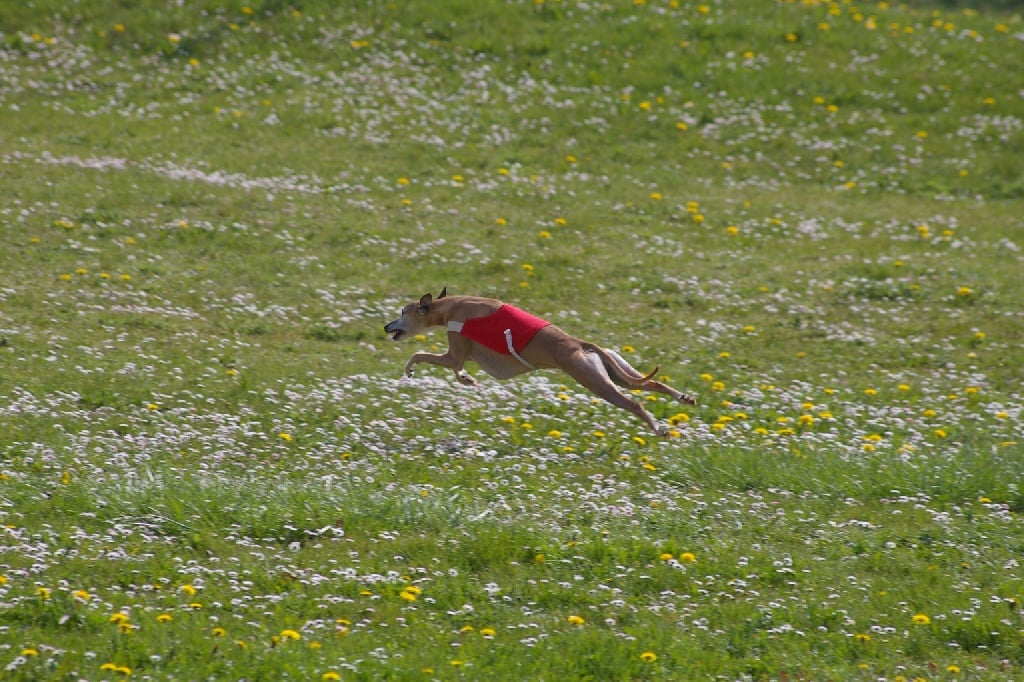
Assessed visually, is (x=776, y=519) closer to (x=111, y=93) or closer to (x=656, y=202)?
(x=656, y=202)

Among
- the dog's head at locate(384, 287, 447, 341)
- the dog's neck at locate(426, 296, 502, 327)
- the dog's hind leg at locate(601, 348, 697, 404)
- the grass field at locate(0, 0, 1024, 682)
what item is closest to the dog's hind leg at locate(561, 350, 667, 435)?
the dog's hind leg at locate(601, 348, 697, 404)

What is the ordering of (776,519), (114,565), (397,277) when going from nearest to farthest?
(114,565) < (776,519) < (397,277)

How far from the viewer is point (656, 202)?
21.0m

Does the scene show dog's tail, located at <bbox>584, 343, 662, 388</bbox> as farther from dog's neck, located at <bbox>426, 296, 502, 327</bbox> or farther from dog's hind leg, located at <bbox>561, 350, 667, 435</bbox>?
dog's neck, located at <bbox>426, 296, 502, 327</bbox>

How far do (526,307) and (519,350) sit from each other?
5.33 metres

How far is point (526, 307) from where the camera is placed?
16500 millimetres

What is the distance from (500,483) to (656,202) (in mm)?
11040

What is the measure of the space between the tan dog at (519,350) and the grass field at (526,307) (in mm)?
757

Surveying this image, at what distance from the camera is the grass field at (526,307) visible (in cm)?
834

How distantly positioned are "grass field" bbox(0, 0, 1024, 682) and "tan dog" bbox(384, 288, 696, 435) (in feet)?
2.49

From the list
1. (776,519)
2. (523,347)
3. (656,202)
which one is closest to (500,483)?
(523,347)

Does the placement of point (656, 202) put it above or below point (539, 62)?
below

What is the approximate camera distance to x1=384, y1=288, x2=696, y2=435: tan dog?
1112cm

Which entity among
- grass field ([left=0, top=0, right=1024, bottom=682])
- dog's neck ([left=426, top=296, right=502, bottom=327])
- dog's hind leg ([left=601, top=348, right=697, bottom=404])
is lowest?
grass field ([left=0, top=0, right=1024, bottom=682])
